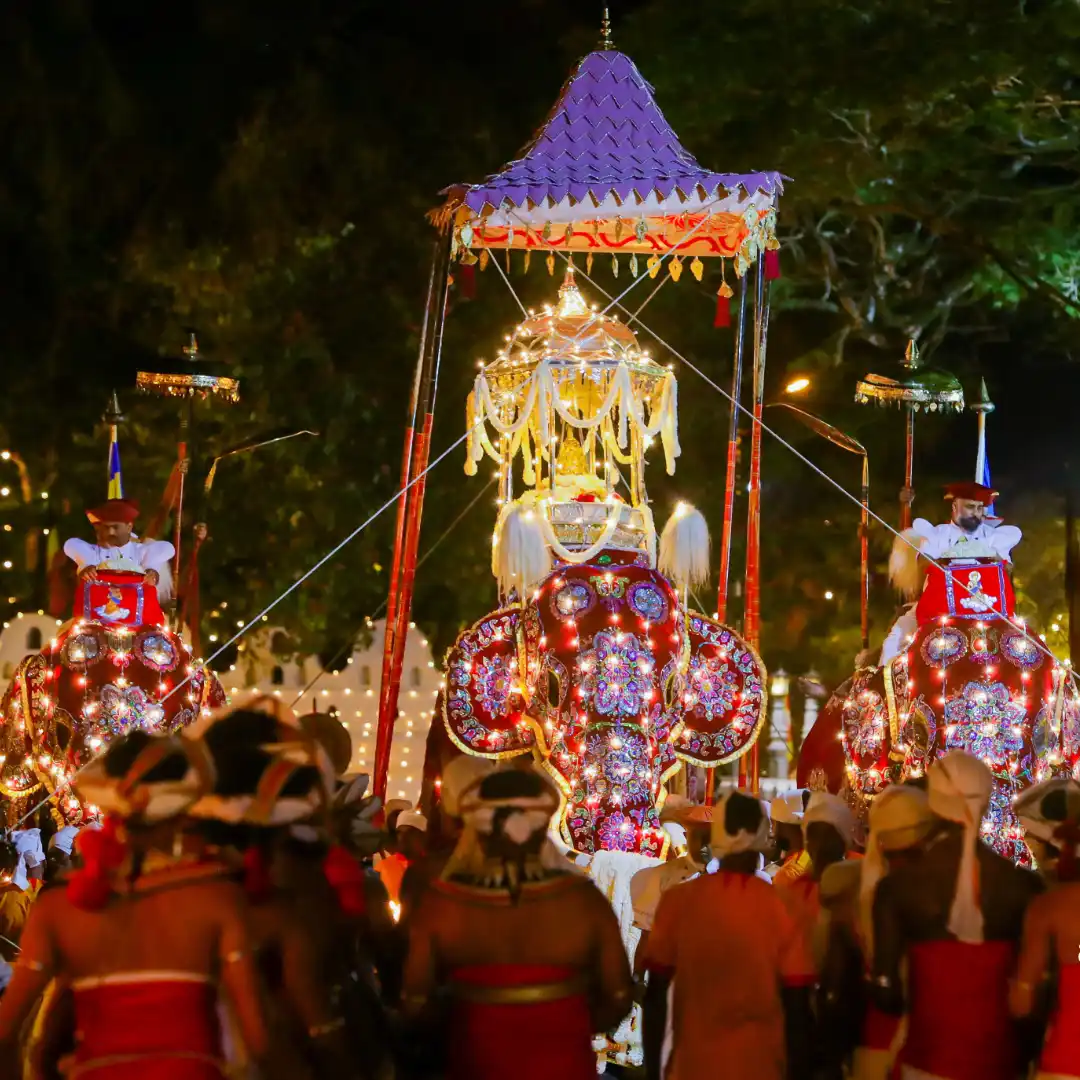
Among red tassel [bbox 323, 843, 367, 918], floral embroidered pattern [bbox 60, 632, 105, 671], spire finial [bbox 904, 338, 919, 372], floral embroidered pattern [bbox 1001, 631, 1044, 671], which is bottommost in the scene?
red tassel [bbox 323, 843, 367, 918]

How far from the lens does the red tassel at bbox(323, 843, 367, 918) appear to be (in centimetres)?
594

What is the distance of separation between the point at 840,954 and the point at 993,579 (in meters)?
4.31

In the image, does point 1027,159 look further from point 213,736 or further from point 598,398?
point 213,736

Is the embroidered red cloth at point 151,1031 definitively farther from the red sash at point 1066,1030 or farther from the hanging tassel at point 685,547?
the hanging tassel at point 685,547

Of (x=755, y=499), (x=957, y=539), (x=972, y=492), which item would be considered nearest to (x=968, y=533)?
(x=957, y=539)

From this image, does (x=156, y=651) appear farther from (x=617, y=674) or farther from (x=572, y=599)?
(x=617, y=674)

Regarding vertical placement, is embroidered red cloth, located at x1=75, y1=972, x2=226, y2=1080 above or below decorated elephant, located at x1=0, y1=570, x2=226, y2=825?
below

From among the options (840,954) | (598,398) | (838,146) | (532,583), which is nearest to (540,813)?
(840,954)

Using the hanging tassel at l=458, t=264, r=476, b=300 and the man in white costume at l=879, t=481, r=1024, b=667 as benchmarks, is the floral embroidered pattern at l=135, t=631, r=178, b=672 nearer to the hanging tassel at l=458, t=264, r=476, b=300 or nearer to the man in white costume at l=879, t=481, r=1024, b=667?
the hanging tassel at l=458, t=264, r=476, b=300

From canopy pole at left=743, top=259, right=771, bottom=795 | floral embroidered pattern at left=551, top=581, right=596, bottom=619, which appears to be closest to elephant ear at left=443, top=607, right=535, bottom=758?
floral embroidered pattern at left=551, top=581, right=596, bottom=619

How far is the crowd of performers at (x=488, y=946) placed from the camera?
491 centimetres

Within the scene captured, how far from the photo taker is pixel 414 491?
1095cm

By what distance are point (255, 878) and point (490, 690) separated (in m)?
4.88

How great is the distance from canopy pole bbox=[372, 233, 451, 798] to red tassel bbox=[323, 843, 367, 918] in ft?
15.4
